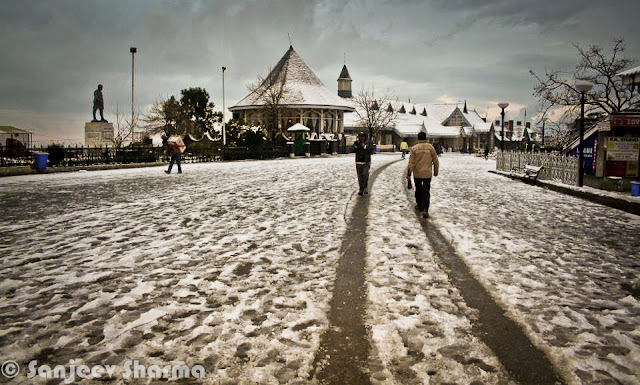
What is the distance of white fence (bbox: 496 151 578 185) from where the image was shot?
1559 cm

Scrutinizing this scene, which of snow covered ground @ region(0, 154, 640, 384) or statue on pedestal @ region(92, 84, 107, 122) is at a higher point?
statue on pedestal @ region(92, 84, 107, 122)

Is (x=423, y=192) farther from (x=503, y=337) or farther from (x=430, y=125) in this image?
(x=430, y=125)

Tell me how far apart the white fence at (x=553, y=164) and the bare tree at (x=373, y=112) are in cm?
4462

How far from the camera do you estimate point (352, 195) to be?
1256cm

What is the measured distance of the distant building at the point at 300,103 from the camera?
181 ft

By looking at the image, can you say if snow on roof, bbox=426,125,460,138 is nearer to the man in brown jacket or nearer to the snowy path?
the snowy path

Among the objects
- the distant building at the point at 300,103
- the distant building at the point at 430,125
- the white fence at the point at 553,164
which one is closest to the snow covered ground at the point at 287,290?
the white fence at the point at 553,164

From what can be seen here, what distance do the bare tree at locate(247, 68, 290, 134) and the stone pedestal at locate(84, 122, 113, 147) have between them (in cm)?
1389

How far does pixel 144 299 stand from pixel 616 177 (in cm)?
1450

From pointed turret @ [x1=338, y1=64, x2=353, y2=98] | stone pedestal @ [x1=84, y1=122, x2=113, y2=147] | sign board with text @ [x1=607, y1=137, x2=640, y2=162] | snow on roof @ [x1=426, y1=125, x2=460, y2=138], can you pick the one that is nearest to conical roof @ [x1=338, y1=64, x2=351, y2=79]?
pointed turret @ [x1=338, y1=64, x2=353, y2=98]

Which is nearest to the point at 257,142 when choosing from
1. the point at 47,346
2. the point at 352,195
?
the point at 352,195

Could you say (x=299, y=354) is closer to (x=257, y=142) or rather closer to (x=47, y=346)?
(x=47, y=346)

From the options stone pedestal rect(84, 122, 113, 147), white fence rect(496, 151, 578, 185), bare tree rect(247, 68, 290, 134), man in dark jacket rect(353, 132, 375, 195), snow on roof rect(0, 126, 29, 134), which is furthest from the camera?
bare tree rect(247, 68, 290, 134)

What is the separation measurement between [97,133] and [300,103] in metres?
25.5
